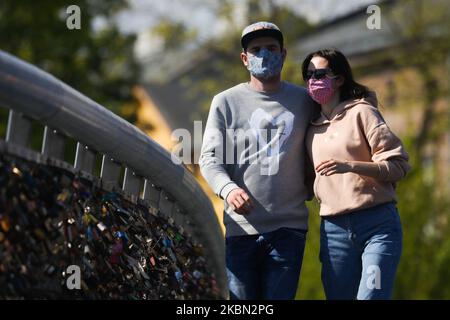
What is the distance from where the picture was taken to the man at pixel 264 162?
4504 millimetres

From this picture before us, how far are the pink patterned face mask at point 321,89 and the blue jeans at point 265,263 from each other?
60cm

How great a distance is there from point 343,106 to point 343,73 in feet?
0.52

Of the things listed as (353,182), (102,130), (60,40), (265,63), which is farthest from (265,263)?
(60,40)

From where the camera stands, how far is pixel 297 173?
14.9 ft

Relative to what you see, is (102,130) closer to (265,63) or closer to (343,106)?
(265,63)

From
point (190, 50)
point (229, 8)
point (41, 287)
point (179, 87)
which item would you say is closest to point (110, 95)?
point (190, 50)

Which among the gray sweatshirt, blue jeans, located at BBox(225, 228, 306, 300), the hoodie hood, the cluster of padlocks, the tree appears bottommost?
the cluster of padlocks

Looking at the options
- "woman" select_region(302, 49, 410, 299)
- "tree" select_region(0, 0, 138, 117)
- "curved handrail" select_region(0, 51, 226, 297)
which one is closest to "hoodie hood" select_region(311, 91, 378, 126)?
"woman" select_region(302, 49, 410, 299)

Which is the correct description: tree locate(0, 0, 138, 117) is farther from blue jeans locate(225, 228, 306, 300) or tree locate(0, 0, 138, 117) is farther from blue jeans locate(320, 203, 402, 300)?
blue jeans locate(320, 203, 402, 300)

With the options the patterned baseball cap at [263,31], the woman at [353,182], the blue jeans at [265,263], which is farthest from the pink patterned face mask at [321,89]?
the blue jeans at [265,263]

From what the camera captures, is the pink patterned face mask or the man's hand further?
the pink patterned face mask

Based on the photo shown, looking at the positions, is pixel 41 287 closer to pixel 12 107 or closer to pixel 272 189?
pixel 12 107

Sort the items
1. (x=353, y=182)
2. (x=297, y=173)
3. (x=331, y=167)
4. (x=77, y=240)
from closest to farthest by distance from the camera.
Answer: (x=77, y=240), (x=331, y=167), (x=353, y=182), (x=297, y=173)

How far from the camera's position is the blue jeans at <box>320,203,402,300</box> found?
170 inches
